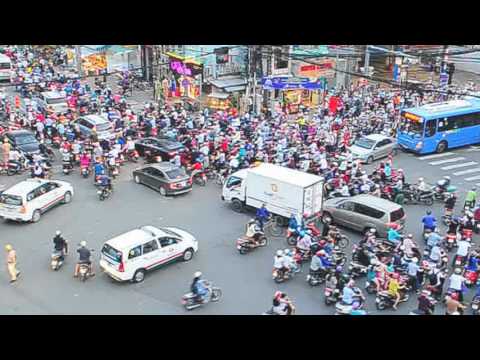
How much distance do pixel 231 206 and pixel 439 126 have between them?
1236cm

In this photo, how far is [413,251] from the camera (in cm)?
1866

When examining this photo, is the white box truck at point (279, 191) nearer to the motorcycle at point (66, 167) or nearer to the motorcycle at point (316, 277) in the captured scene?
the motorcycle at point (316, 277)

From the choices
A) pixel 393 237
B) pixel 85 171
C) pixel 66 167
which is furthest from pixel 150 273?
pixel 66 167

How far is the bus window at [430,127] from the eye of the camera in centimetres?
2956

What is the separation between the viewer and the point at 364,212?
69.6 feet

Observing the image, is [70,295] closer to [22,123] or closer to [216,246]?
[216,246]

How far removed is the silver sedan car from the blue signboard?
734 cm

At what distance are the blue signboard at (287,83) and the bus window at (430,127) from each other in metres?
8.43

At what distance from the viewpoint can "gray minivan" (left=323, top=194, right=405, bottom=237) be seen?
67.9 ft

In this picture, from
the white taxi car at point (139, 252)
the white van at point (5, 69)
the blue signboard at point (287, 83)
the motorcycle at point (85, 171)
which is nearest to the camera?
the white taxi car at point (139, 252)

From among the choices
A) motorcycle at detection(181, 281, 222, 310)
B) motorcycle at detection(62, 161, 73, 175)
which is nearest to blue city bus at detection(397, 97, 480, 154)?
motorcycle at detection(62, 161, 73, 175)

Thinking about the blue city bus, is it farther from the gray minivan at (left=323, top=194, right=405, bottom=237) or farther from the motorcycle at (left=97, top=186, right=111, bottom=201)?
the motorcycle at (left=97, top=186, right=111, bottom=201)

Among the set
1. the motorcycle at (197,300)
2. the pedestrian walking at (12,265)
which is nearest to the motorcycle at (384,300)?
the motorcycle at (197,300)
